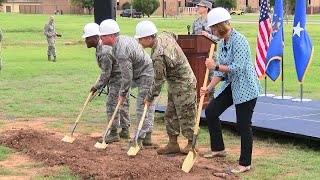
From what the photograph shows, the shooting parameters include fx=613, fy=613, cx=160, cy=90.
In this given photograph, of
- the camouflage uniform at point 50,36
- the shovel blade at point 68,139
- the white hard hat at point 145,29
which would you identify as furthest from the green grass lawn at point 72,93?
the white hard hat at point 145,29

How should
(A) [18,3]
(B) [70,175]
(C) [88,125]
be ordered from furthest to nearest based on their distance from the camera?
(A) [18,3], (C) [88,125], (B) [70,175]

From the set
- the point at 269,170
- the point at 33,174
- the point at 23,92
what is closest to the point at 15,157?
the point at 33,174

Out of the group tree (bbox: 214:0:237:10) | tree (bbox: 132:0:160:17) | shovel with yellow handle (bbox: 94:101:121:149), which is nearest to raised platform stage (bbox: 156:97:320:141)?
shovel with yellow handle (bbox: 94:101:121:149)

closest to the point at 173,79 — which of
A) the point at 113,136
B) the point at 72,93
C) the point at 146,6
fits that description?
the point at 113,136

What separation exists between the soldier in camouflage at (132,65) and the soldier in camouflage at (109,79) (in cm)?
33

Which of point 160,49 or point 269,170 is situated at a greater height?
point 160,49

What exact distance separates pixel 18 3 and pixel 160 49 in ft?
334

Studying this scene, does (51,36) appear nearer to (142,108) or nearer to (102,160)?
(142,108)

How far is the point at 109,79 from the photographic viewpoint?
28.0 ft

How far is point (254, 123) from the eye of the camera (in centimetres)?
884

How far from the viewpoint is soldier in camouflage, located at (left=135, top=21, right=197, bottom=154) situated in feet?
23.2

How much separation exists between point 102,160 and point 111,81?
1.64 metres

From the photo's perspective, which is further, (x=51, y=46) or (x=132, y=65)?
(x=51, y=46)

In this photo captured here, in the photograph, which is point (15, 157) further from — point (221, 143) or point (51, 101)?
point (51, 101)
